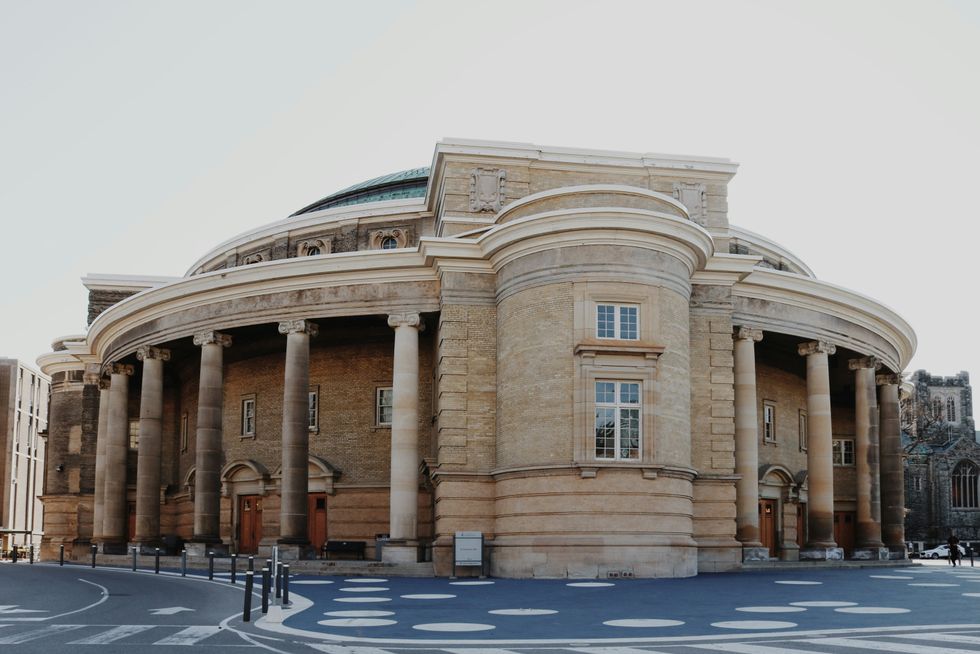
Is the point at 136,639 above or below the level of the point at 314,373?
below

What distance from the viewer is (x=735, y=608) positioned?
67.3 feet

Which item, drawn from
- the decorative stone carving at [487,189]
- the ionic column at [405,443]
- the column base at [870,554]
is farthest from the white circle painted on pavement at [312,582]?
the column base at [870,554]

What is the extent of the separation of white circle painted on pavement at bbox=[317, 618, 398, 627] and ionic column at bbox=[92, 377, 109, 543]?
104 feet

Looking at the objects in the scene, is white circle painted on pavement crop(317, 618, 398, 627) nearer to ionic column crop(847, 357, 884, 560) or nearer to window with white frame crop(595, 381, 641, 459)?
window with white frame crop(595, 381, 641, 459)

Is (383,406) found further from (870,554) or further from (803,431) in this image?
(870,554)

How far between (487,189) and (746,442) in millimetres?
12734

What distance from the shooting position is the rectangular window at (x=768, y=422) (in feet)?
149

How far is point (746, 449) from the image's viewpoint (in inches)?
1505

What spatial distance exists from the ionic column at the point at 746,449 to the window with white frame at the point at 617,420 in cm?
646

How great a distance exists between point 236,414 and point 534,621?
30.0 m

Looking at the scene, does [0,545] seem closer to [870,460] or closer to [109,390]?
[109,390]

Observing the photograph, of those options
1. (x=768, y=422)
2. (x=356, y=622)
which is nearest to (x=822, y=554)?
(x=768, y=422)

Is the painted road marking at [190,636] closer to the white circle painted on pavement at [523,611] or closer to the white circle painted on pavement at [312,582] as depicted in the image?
the white circle painted on pavement at [523,611]

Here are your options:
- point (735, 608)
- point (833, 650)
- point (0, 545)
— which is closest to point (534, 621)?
point (735, 608)
